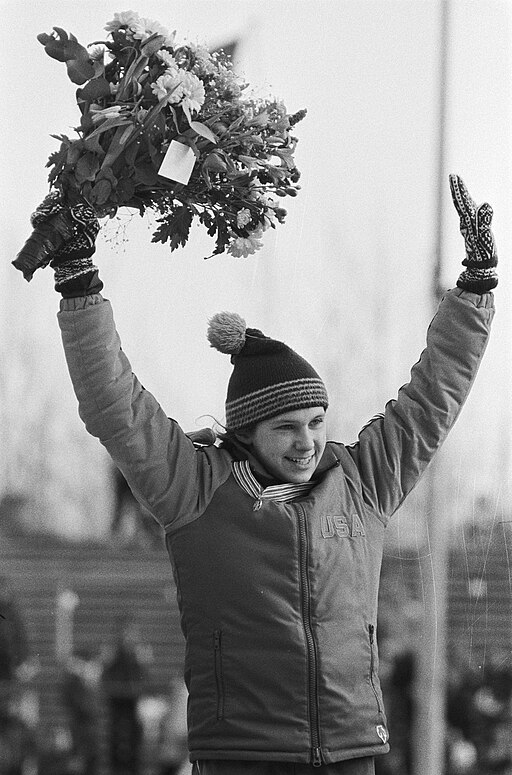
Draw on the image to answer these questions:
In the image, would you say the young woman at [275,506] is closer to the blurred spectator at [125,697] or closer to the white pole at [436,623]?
the white pole at [436,623]

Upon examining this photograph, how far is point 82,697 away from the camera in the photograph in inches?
95.3

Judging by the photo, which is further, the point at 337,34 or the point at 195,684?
the point at 337,34

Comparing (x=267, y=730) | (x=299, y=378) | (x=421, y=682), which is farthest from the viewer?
(x=421, y=682)

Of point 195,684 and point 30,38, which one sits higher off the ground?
point 30,38

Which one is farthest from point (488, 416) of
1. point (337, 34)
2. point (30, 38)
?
point (30, 38)

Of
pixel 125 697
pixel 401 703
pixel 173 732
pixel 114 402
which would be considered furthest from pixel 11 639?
pixel 114 402

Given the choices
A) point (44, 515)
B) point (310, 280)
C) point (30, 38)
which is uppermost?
point (30, 38)

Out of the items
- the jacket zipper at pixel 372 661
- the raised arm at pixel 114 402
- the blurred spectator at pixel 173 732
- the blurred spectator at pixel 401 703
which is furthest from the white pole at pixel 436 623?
the raised arm at pixel 114 402

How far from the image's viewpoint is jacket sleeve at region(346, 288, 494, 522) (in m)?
1.87

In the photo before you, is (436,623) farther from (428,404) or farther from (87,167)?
(87,167)

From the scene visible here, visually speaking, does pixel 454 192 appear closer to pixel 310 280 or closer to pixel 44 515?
pixel 310 280

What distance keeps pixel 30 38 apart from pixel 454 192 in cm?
103

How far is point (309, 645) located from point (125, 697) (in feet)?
2.78

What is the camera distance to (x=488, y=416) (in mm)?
2412
